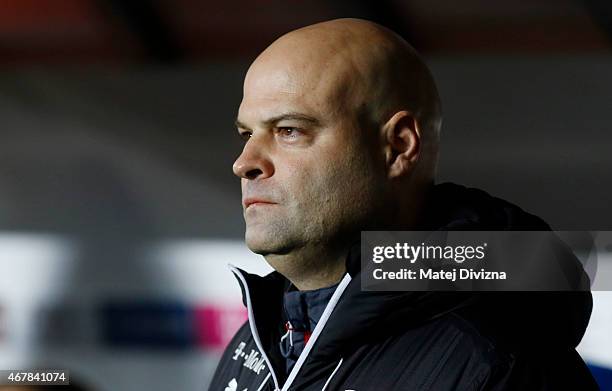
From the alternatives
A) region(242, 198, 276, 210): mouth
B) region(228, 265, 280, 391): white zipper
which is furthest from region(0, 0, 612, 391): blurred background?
region(242, 198, 276, 210): mouth

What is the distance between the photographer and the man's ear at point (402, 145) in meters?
0.79

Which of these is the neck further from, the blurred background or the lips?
the blurred background

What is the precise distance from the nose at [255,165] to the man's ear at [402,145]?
0.35 feet

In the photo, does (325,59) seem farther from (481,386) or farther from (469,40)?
(469,40)

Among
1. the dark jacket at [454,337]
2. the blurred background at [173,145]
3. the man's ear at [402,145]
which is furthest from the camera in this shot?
the blurred background at [173,145]

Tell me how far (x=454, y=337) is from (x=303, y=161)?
0.19 metres

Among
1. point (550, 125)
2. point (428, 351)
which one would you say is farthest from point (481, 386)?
point (550, 125)

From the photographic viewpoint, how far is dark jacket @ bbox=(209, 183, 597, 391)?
0.68m

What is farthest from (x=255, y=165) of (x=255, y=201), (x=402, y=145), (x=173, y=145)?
(x=173, y=145)

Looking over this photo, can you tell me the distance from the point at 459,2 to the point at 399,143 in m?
1.39

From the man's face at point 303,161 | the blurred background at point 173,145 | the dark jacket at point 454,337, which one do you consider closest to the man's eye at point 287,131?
the man's face at point 303,161

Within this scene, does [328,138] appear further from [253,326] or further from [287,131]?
[253,326]

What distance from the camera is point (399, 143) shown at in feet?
2.60

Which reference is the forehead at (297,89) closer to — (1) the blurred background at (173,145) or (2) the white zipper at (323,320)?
(2) the white zipper at (323,320)
